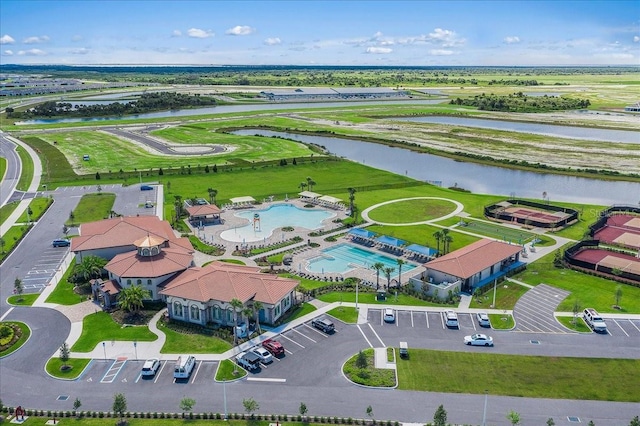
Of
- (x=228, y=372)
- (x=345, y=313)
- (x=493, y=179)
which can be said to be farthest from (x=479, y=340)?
(x=493, y=179)

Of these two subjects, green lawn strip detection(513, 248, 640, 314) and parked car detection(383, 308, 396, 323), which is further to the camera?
green lawn strip detection(513, 248, 640, 314)

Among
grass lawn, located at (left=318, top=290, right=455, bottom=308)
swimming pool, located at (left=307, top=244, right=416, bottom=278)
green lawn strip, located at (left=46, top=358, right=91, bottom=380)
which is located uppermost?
swimming pool, located at (left=307, top=244, right=416, bottom=278)

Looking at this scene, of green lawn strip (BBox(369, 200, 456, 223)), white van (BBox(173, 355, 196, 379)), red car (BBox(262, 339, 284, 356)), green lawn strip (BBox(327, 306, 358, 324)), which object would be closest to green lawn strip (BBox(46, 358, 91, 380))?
white van (BBox(173, 355, 196, 379))

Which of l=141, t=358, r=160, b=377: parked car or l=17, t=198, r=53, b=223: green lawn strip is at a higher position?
l=17, t=198, r=53, b=223: green lawn strip

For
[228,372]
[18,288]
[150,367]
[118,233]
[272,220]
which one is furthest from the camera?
[272,220]

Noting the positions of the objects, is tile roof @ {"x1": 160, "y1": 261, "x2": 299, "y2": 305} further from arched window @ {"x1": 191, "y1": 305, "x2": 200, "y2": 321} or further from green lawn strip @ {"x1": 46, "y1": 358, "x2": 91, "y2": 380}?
green lawn strip @ {"x1": 46, "y1": 358, "x2": 91, "y2": 380}

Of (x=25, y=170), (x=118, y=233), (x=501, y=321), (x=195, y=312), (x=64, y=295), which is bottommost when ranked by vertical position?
(x=501, y=321)

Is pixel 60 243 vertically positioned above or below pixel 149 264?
below

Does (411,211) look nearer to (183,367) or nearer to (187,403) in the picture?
(183,367)
